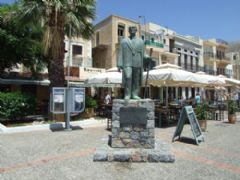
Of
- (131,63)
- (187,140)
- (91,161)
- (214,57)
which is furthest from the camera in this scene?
(214,57)

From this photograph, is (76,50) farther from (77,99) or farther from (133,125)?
(133,125)

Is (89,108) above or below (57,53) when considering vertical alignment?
below

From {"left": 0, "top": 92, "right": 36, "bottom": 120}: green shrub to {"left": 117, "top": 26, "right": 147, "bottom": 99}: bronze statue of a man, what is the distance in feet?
19.9

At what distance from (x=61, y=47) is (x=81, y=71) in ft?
37.2

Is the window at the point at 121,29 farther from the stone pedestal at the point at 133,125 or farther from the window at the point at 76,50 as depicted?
the stone pedestal at the point at 133,125

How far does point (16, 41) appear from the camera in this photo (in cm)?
1527

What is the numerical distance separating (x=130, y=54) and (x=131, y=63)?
9.8 inches

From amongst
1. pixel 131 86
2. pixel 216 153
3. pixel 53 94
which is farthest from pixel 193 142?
pixel 53 94

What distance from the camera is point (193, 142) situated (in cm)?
849

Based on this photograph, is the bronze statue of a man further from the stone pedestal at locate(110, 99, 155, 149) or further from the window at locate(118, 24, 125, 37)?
the window at locate(118, 24, 125, 37)

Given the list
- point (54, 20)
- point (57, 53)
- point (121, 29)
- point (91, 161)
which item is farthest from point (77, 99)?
point (121, 29)

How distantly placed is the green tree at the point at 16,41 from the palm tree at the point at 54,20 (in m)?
1.11

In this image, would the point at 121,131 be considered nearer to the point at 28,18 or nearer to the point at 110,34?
the point at 28,18

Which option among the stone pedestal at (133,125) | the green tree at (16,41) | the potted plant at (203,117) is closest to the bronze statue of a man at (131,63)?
the stone pedestal at (133,125)
